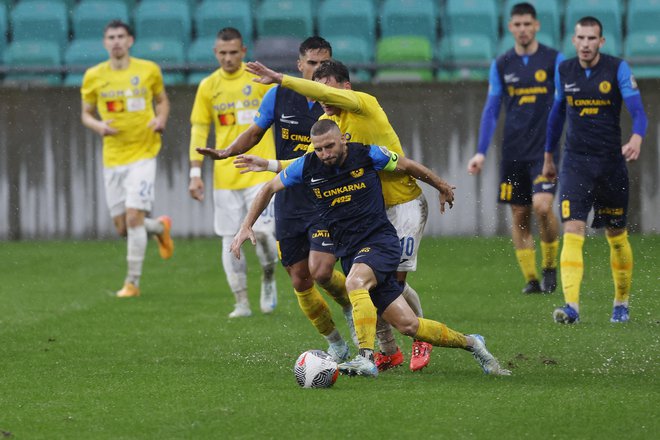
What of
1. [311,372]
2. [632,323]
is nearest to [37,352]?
[311,372]

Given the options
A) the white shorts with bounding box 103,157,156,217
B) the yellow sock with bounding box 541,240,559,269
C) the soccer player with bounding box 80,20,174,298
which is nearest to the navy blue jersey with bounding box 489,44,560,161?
the yellow sock with bounding box 541,240,559,269

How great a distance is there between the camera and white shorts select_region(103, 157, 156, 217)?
13.5 m

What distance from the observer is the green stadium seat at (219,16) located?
1892 cm

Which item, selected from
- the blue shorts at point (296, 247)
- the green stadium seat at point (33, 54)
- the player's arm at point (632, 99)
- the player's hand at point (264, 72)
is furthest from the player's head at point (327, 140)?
the green stadium seat at point (33, 54)

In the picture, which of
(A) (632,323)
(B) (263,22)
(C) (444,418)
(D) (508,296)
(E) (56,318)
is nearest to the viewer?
(C) (444,418)

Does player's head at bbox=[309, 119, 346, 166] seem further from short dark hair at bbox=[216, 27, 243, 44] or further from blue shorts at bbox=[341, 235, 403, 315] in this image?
short dark hair at bbox=[216, 27, 243, 44]

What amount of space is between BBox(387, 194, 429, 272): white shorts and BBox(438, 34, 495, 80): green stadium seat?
8821 millimetres

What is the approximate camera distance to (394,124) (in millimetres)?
16797

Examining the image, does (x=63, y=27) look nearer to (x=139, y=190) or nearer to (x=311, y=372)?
(x=139, y=190)

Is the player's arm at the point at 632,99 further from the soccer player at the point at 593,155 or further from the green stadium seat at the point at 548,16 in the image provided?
the green stadium seat at the point at 548,16

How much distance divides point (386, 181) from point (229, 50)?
3.57m

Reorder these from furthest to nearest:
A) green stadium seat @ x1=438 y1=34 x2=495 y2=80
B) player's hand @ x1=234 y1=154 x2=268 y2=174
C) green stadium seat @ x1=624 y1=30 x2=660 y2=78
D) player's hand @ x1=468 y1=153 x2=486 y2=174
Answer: green stadium seat @ x1=438 y1=34 x2=495 y2=80 → green stadium seat @ x1=624 y1=30 x2=660 y2=78 → player's hand @ x1=468 y1=153 x2=486 y2=174 → player's hand @ x1=234 y1=154 x2=268 y2=174

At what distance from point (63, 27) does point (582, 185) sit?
35.6ft

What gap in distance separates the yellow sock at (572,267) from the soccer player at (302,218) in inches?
76.3
